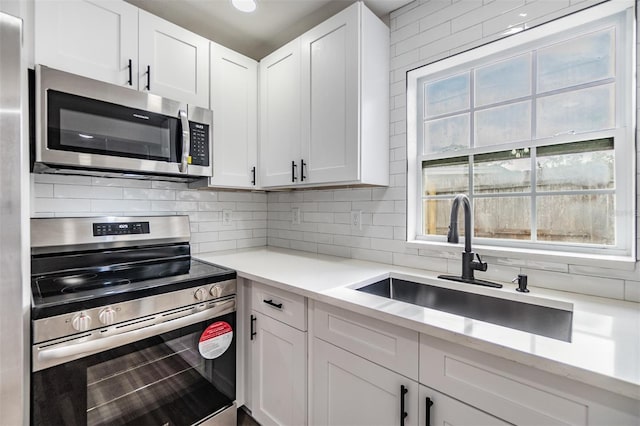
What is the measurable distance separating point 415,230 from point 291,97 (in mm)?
1178

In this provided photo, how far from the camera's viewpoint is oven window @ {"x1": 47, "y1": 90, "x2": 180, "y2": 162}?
1.29 meters

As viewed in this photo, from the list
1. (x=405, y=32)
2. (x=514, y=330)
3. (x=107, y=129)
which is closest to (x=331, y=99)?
(x=405, y=32)

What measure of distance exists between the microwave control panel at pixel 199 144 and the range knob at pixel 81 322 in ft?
3.10

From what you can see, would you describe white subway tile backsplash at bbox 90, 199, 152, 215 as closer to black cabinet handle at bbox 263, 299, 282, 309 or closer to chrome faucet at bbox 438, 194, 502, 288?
black cabinet handle at bbox 263, 299, 282, 309

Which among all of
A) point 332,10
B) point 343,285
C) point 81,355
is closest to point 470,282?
point 343,285

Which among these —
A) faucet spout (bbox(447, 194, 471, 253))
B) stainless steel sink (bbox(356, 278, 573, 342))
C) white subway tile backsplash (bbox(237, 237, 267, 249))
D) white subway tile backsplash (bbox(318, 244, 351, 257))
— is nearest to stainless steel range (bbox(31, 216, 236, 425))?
white subway tile backsplash (bbox(237, 237, 267, 249))

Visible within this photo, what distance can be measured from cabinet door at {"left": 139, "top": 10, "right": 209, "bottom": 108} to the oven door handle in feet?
4.09

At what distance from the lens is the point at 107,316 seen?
116 cm

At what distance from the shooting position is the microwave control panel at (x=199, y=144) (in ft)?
5.70

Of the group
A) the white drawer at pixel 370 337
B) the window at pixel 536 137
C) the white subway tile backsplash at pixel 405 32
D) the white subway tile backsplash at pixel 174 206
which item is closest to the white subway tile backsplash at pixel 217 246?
the white subway tile backsplash at pixel 174 206

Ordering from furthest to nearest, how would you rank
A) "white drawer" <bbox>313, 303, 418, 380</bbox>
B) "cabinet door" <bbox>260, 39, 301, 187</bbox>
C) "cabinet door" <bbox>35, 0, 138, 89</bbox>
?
"cabinet door" <bbox>260, 39, 301, 187</bbox>, "cabinet door" <bbox>35, 0, 138, 89</bbox>, "white drawer" <bbox>313, 303, 418, 380</bbox>

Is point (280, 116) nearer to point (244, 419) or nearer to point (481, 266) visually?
point (481, 266)

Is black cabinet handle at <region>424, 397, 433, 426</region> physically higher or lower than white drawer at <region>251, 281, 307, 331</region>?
lower

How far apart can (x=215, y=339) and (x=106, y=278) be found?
2.03ft
